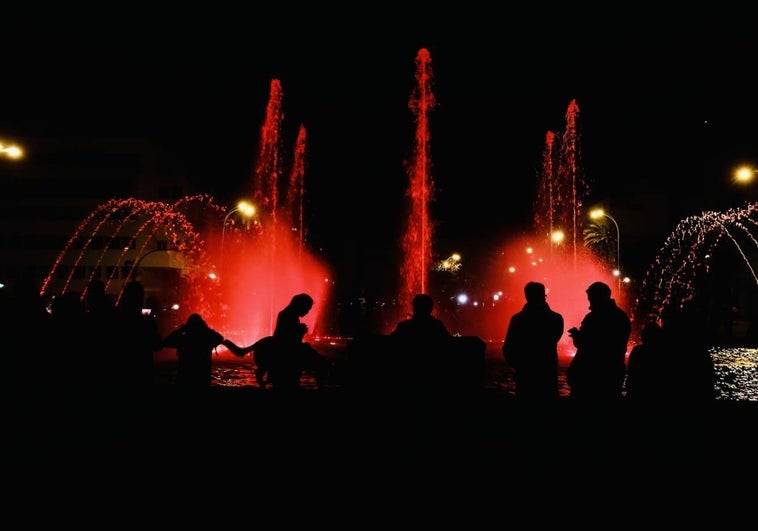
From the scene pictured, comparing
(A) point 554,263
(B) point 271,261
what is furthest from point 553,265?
(B) point 271,261

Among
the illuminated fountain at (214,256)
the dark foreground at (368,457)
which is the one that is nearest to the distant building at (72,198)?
the illuminated fountain at (214,256)

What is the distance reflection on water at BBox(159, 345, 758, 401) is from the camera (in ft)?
38.4

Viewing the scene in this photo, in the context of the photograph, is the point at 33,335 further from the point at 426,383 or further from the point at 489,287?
the point at 489,287

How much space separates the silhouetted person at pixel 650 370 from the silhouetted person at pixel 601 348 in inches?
19.7

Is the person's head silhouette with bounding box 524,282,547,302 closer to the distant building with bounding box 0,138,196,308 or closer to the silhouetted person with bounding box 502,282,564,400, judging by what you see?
the silhouetted person with bounding box 502,282,564,400

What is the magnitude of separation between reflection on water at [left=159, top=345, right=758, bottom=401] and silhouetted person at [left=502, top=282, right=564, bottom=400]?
3.65m

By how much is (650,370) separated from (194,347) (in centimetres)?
470

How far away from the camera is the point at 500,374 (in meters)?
14.5

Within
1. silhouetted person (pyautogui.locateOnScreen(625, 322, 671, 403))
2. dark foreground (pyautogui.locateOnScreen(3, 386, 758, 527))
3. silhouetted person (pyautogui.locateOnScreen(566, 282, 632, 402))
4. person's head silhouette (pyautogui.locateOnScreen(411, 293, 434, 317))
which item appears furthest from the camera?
silhouetted person (pyautogui.locateOnScreen(566, 282, 632, 402))

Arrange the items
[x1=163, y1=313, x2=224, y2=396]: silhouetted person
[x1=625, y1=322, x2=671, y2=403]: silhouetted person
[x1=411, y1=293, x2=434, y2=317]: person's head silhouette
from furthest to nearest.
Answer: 1. [x1=163, y1=313, x2=224, y2=396]: silhouetted person
2. [x1=411, y1=293, x2=434, y2=317]: person's head silhouette
3. [x1=625, y1=322, x2=671, y2=403]: silhouetted person

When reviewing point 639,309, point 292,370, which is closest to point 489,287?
point 639,309

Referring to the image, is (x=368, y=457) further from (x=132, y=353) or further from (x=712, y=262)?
(x=712, y=262)

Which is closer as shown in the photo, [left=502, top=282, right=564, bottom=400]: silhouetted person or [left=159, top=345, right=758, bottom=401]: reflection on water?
[left=502, top=282, right=564, bottom=400]: silhouetted person

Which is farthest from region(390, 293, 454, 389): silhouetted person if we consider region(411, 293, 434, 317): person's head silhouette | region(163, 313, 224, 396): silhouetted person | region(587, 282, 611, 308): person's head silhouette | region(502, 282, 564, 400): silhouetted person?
region(163, 313, 224, 396): silhouetted person
